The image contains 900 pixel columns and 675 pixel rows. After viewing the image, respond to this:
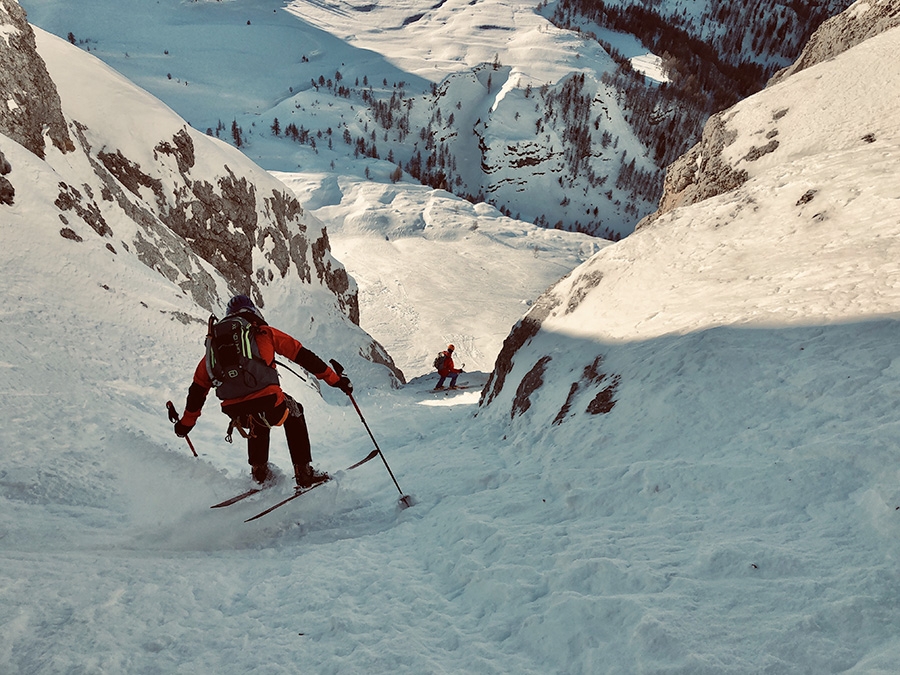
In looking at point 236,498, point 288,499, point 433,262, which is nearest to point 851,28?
point 288,499

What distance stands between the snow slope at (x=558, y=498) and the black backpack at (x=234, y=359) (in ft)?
4.89

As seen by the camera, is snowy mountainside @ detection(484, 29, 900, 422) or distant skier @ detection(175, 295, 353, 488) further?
snowy mountainside @ detection(484, 29, 900, 422)

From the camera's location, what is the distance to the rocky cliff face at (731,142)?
12212 mm

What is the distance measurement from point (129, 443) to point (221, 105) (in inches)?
6033

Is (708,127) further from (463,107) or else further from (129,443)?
(463,107)

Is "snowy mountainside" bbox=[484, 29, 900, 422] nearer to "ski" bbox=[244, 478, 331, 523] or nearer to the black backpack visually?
"ski" bbox=[244, 478, 331, 523]

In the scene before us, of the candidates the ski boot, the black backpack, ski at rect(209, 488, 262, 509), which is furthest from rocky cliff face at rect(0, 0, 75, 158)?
the ski boot

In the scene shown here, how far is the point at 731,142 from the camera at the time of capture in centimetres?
1288

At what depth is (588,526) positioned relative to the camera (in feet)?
14.7

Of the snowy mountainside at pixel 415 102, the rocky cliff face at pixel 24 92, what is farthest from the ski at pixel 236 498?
the snowy mountainside at pixel 415 102

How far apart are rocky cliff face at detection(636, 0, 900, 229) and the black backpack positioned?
12.0m

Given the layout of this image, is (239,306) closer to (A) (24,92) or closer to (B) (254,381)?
(B) (254,381)

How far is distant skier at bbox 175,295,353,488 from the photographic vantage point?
212 inches

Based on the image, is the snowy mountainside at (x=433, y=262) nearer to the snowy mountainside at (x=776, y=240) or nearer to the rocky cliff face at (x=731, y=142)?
the rocky cliff face at (x=731, y=142)
